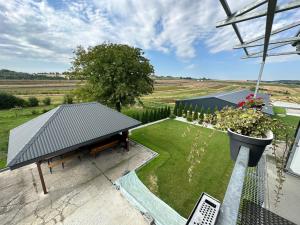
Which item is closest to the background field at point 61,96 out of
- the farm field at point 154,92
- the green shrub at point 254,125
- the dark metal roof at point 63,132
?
the farm field at point 154,92

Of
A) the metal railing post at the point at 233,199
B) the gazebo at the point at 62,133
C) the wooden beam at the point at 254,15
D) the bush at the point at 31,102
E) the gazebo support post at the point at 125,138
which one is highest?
the wooden beam at the point at 254,15

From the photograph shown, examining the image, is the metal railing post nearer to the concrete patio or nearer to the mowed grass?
the mowed grass

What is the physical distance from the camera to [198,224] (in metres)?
0.89

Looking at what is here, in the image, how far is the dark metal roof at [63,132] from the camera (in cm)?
523

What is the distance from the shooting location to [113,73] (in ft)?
41.0

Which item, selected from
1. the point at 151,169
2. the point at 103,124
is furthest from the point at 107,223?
the point at 103,124

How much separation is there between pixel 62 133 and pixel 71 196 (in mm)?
2522

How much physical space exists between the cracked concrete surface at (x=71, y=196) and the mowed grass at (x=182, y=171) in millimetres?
1241

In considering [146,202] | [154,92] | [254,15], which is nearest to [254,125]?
[254,15]

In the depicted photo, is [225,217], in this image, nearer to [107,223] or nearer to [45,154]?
[107,223]

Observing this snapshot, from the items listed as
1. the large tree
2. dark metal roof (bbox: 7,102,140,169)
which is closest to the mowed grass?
dark metal roof (bbox: 7,102,140,169)

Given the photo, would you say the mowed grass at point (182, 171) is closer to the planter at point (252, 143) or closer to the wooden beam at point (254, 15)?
the planter at point (252, 143)

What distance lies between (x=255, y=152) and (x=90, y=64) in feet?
45.2

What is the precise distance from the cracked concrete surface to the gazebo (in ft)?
2.31
